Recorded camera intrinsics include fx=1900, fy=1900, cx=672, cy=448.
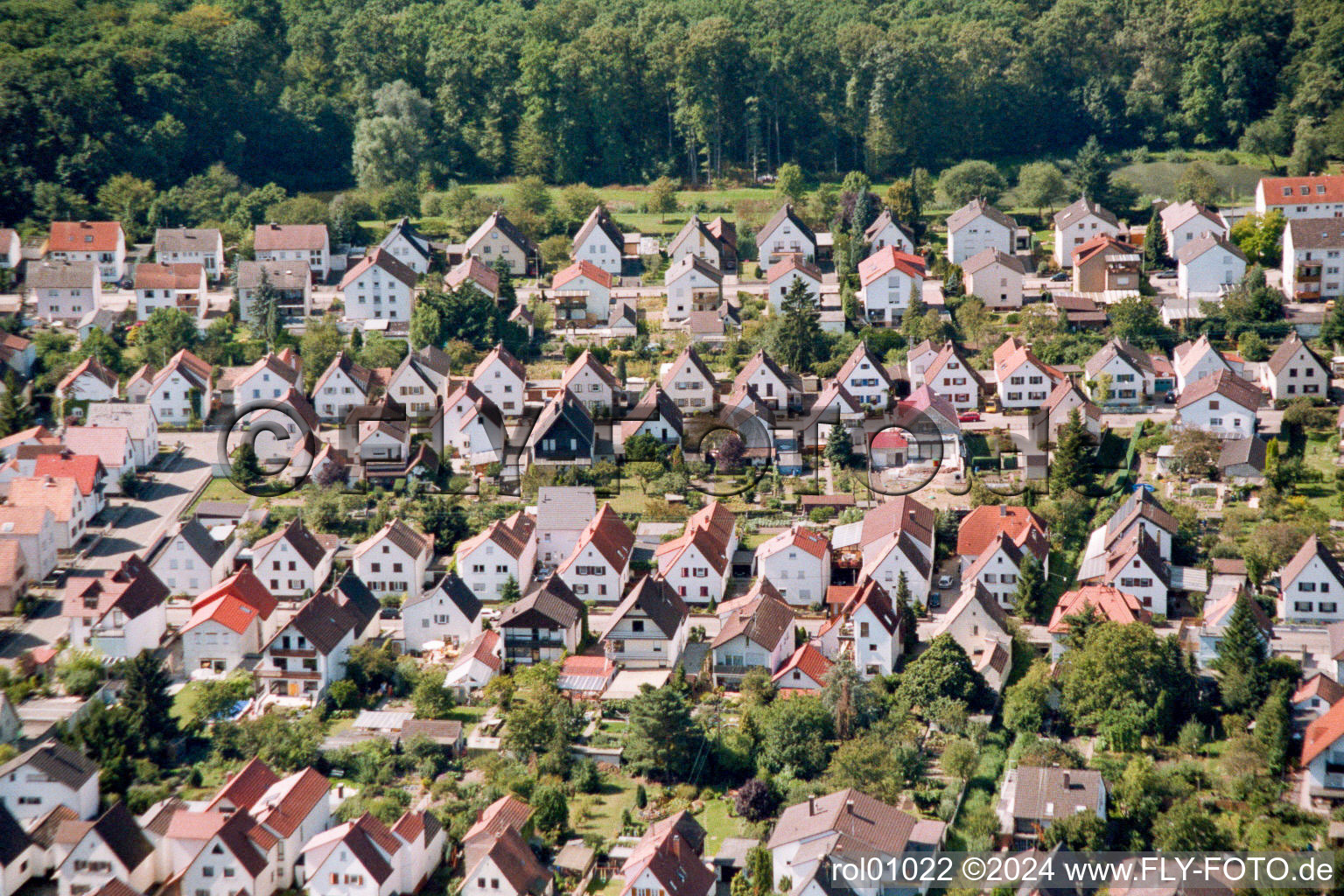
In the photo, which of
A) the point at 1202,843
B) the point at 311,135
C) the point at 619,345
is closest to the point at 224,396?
the point at 619,345

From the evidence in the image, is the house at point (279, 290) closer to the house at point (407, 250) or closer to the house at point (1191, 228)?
the house at point (407, 250)

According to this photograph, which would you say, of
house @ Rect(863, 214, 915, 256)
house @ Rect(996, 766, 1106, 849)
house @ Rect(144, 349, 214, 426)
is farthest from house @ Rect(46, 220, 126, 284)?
house @ Rect(996, 766, 1106, 849)

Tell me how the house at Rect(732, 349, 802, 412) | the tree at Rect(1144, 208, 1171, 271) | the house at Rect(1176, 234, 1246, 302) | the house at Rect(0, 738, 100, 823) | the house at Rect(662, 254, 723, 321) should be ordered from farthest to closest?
the tree at Rect(1144, 208, 1171, 271) < the house at Rect(662, 254, 723, 321) < the house at Rect(1176, 234, 1246, 302) < the house at Rect(732, 349, 802, 412) < the house at Rect(0, 738, 100, 823)

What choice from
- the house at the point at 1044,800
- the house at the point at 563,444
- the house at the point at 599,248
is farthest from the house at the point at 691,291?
the house at the point at 1044,800

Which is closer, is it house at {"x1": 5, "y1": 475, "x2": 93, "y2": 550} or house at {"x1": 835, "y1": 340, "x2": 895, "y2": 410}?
house at {"x1": 5, "y1": 475, "x2": 93, "y2": 550}

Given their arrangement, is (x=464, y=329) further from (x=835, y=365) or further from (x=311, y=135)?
(x=311, y=135)

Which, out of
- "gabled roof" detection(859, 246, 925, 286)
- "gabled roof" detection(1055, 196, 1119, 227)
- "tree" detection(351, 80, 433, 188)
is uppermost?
"tree" detection(351, 80, 433, 188)

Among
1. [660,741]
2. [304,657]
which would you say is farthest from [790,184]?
[660,741]

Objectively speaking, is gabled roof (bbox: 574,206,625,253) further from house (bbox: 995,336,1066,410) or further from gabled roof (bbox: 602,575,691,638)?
gabled roof (bbox: 602,575,691,638)
